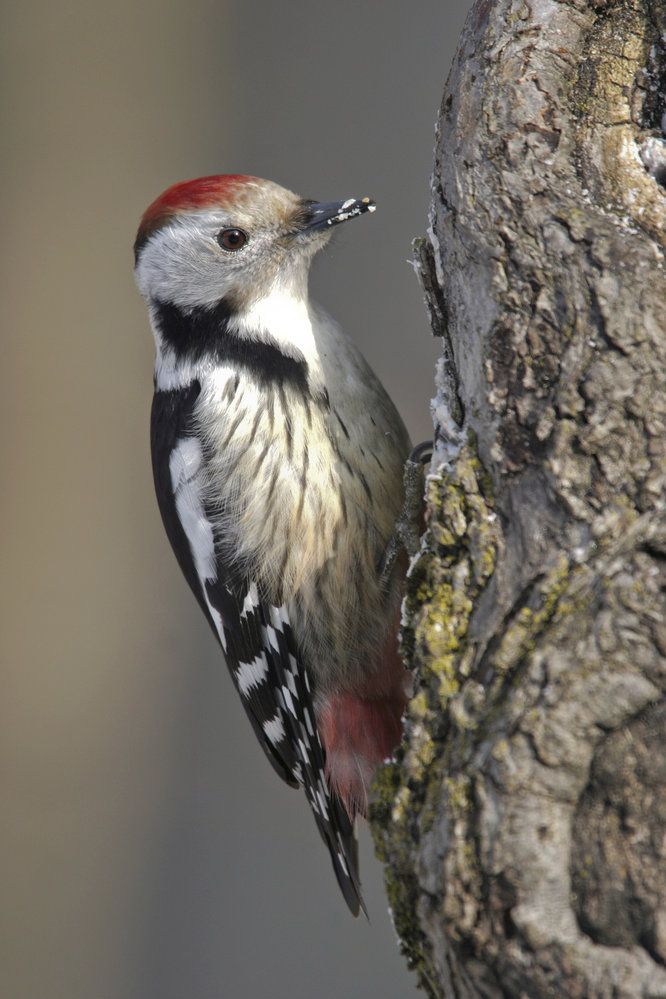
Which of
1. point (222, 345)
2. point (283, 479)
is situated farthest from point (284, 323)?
point (283, 479)

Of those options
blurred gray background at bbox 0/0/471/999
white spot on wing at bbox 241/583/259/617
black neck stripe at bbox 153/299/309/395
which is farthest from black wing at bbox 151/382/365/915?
→ blurred gray background at bbox 0/0/471/999

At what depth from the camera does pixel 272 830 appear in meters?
4.00

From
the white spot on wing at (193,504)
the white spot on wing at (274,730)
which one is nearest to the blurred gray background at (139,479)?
the white spot on wing at (274,730)

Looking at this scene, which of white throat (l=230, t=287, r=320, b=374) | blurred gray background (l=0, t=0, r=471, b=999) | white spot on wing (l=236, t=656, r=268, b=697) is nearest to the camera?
white throat (l=230, t=287, r=320, b=374)

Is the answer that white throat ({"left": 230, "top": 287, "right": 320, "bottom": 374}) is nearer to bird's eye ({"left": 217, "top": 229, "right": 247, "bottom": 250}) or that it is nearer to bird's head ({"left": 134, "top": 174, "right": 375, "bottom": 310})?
bird's head ({"left": 134, "top": 174, "right": 375, "bottom": 310})

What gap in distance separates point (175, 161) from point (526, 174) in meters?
2.91

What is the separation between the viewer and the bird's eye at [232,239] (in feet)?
8.98

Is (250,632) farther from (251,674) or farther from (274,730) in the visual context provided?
(274,730)

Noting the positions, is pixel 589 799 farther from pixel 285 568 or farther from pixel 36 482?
pixel 36 482

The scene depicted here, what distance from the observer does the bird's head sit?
8.87 feet

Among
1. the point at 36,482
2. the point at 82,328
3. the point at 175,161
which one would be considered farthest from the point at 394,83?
the point at 36,482

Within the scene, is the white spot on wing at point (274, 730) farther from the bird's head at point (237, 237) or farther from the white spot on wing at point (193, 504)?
the bird's head at point (237, 237)

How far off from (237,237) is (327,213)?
0.80ft

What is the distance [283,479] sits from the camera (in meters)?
2.39
